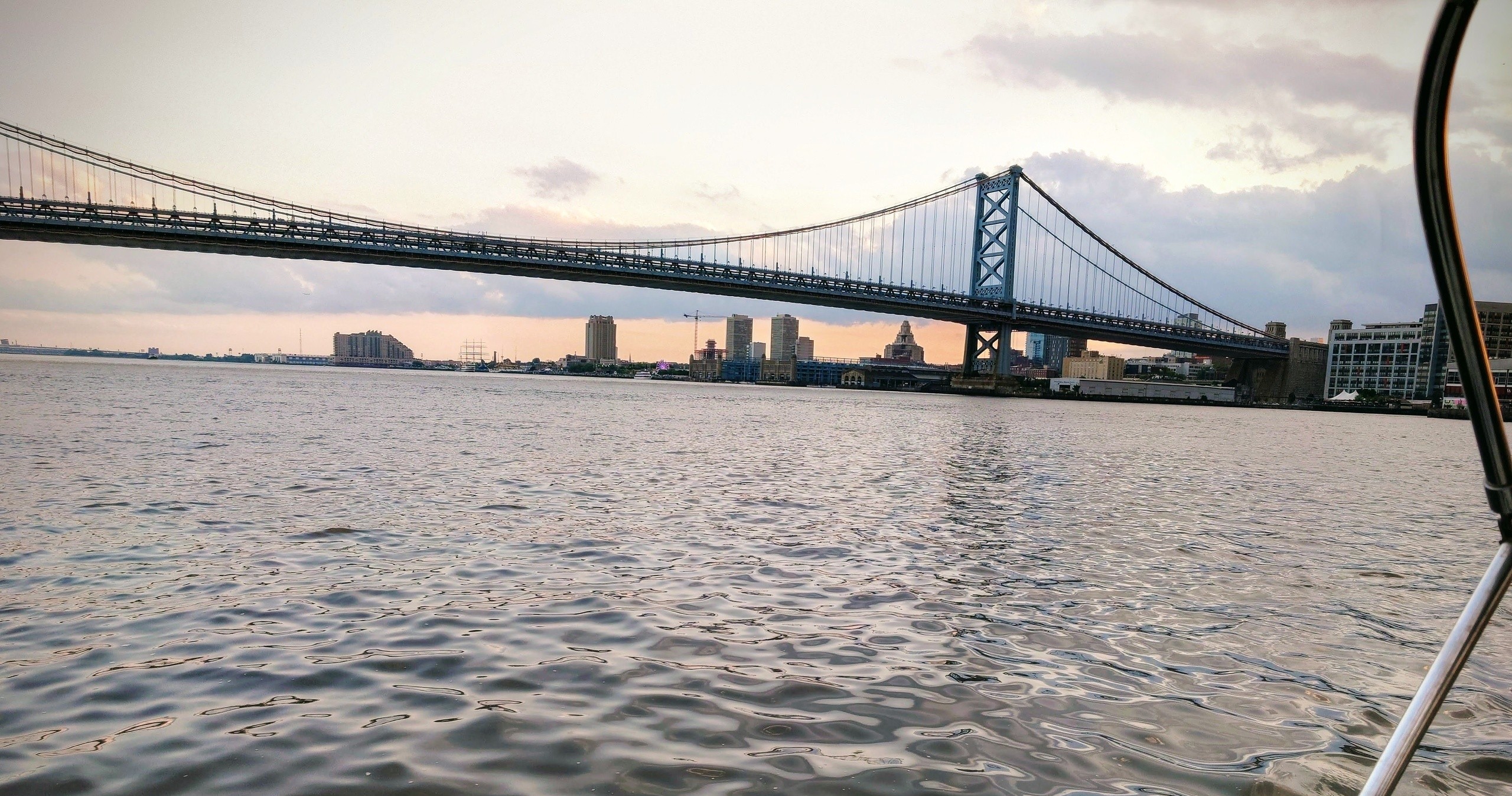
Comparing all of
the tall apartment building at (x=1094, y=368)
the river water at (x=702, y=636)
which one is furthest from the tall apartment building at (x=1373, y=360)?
the river water at (x=702, y=636)

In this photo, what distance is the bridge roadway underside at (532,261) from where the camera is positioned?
2331 inches

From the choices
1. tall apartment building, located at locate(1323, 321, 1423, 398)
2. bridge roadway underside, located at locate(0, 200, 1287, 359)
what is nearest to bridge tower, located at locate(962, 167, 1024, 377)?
bridge roadway underside, located at locate(0, 200, 1287, 359)

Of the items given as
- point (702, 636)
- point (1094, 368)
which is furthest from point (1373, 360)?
point (702, 636)

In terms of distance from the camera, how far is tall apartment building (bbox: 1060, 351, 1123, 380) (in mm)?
175500

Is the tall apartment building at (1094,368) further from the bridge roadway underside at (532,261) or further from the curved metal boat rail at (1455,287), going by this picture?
the curved metal boat rail at (1455,287)

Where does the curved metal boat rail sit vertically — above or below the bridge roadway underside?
below

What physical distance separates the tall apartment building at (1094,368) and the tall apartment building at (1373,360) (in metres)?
45.3

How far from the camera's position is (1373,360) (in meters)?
124

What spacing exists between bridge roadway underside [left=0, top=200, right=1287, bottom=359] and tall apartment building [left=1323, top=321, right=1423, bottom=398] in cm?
5078

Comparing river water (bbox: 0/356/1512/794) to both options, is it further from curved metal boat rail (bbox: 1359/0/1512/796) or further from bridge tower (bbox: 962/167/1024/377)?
bridge tower (bbox: 962/167/1024/377)

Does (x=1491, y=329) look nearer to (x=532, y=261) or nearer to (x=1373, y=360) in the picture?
(x=532, y=261)

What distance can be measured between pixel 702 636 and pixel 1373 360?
493 feet

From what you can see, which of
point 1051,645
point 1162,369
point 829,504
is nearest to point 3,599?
point 1051,645

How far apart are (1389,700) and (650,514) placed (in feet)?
25.2
